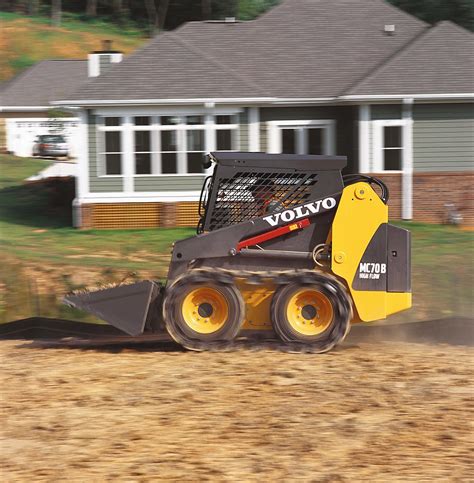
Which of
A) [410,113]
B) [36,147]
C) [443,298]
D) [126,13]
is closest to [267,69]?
[410,113]

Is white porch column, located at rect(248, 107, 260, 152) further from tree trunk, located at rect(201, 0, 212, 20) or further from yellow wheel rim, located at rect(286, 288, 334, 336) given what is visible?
tree trunk, located at rect(201, 0, 212, 20)

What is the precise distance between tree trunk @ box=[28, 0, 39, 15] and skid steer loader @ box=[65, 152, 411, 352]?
68469 millimetres

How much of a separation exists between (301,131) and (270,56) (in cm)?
275

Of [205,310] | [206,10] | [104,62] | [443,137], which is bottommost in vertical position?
[205,310]

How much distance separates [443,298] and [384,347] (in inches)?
128

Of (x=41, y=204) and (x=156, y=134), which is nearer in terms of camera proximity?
(x=156, y=134)

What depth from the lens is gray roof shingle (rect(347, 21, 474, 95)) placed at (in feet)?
73.9

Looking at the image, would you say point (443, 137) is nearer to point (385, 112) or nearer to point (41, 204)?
point (385, 112)

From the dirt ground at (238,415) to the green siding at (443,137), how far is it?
42.3 ft

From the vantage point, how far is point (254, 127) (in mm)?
23078

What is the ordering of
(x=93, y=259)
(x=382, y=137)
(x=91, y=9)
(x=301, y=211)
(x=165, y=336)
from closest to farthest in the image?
(x=301, y=211) → (x=165, y=336) → (x=93, y=259) → (x=382, y=137) → (x=91, y=9)

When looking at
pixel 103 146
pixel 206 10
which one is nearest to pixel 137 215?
pixel 103 146

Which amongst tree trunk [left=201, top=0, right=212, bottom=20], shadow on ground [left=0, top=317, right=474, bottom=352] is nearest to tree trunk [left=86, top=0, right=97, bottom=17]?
tree trunk [left=201, top=0, right=212, bottom=20]

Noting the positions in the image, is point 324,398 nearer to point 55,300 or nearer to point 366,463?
point 366,463
